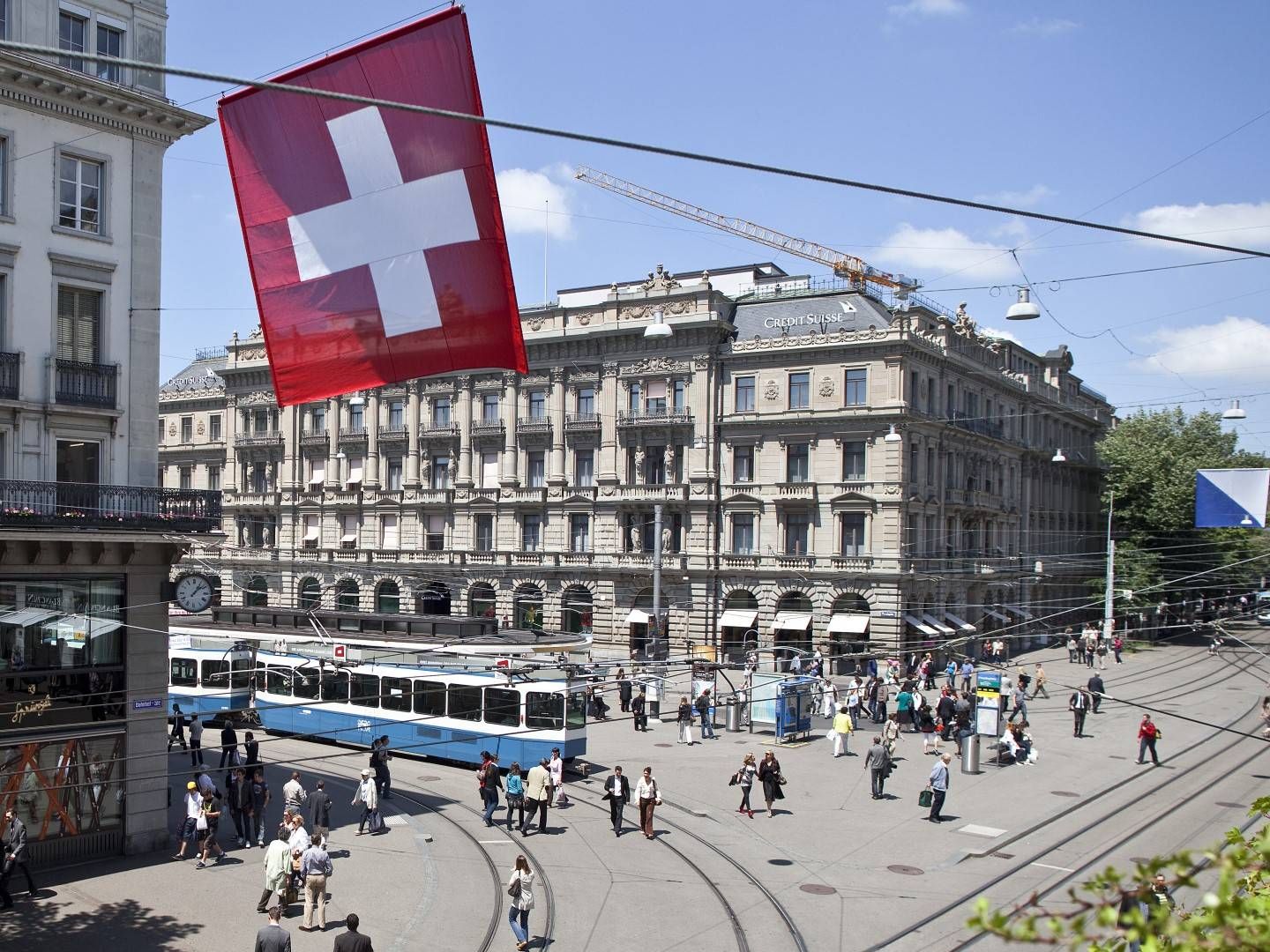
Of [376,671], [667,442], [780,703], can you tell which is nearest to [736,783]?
[780,703]

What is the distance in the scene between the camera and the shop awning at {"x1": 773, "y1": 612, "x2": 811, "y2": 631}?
53094 mm

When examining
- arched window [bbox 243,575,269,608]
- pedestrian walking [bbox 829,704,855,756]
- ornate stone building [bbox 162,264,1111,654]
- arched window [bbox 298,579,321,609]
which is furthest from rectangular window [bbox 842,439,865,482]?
arched window [bbox 243,575,269,608]

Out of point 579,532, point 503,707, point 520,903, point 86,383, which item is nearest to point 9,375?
point 86,383

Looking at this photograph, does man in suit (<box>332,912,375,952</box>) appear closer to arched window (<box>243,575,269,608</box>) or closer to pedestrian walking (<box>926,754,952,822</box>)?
pedestrian walking (<box>926,754,952,822</box>)

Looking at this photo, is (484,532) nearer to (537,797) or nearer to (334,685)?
(334,685)

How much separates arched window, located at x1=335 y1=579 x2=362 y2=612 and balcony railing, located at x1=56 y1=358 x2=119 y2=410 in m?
44.9

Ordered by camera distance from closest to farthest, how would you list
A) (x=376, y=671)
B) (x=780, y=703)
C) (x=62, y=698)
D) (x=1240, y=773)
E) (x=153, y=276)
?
(x=62, y=698) < (x=153, y=276) < (x=1240, y=773) < (x=376, y=671) < (x=780, y=703)

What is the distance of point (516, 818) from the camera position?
2453 cm

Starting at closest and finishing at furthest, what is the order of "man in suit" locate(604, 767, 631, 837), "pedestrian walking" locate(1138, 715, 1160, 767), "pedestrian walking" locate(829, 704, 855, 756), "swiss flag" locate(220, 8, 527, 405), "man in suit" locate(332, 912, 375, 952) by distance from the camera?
"swiss flag" locate(220, 8, 527, 405) < "man in suit" locate(332, 912, 375, 952) < "man in suit" locate(604, 767, 631, 837) < "pedestrian walking" locate(1138, 715, 1160, 767) < "pedestrian walking" locate(829, 704, 855, 756)

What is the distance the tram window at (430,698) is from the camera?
30141 mm

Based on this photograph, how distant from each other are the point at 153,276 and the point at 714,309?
36800 millimetres

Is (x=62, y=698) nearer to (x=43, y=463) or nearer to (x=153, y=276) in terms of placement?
(x=43, y=463)

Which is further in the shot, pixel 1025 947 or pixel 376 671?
pixel 376 671

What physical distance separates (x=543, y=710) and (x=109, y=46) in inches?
707
